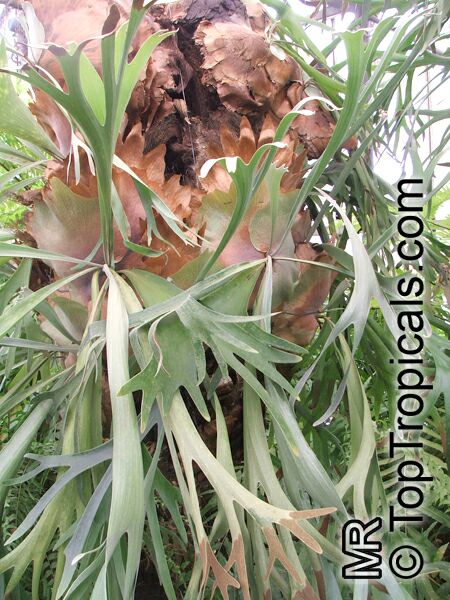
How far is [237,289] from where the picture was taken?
58cm

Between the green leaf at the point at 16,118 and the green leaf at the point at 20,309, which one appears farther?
the green leaf at the point at 16,118

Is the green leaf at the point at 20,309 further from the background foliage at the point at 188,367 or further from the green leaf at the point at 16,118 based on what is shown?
the green leaf at the point at 16,118

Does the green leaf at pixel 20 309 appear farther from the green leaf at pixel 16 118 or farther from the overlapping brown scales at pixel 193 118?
the green leaf at pixel 16 118

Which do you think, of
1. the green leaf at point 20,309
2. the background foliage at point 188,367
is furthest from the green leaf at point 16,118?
the green leaf at point 20,309

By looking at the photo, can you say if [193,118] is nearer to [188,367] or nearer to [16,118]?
[16,118]

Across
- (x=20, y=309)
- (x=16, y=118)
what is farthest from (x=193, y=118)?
(x=20, y=309)

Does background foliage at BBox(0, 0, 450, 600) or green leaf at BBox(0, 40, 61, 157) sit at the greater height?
green leaf at BBox(0, 40, 61, 157)

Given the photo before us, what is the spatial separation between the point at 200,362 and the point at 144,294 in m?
0.11

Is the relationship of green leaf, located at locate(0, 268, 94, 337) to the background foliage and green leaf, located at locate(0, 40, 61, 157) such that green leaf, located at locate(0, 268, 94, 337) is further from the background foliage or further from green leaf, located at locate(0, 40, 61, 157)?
green leaf, located at locate(0, 40, 61, 157)

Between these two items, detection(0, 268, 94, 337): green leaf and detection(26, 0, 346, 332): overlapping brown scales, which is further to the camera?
detection(26, 0, 346, 332): overlapping brown scales

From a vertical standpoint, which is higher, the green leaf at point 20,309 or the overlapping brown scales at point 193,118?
the overlapping brown scales at point 193,118

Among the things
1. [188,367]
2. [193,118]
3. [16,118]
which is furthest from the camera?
[193,118]

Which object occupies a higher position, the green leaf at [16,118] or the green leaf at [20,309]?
the green leaf at [16,118]

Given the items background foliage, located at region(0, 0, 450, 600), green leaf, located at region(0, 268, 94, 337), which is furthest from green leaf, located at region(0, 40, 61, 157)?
green leaf, located at region(0, 268, 94, 337)
